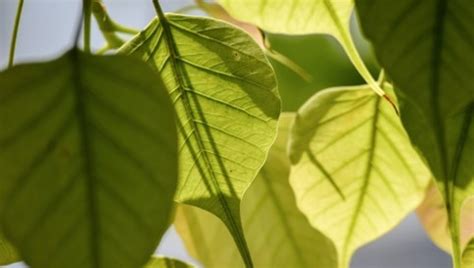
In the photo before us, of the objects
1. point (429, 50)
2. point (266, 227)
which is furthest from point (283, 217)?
point (429, 50)

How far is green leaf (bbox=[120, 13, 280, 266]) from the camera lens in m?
0.34

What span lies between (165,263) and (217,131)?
0.07 m

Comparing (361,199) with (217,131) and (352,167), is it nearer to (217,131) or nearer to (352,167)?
(352,167)

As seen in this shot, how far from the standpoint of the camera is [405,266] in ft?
7.40

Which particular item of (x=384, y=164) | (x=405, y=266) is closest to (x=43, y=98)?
(x=384, y=164)

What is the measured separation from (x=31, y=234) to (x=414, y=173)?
Result: 0.77 feet

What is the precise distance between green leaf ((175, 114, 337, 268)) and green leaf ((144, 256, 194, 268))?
4.5 inches

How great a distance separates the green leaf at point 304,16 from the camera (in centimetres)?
36

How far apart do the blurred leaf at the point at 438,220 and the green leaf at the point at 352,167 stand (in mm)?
49

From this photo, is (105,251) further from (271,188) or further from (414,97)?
(271,188)

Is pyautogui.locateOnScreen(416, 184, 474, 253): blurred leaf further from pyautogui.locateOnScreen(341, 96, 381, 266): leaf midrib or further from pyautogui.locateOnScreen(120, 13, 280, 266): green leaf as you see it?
pyautogui.locateOnScreen(120, 13, 280, 266): green leaf

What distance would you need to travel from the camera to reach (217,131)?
1.16 ft

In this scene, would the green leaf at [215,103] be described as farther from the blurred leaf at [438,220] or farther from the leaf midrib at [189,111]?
the blurred leaf at [438,220]

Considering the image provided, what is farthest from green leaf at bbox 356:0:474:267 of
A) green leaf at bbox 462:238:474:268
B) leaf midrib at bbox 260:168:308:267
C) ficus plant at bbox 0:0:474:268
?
leaf midrib at bbox 260:168:308:267
